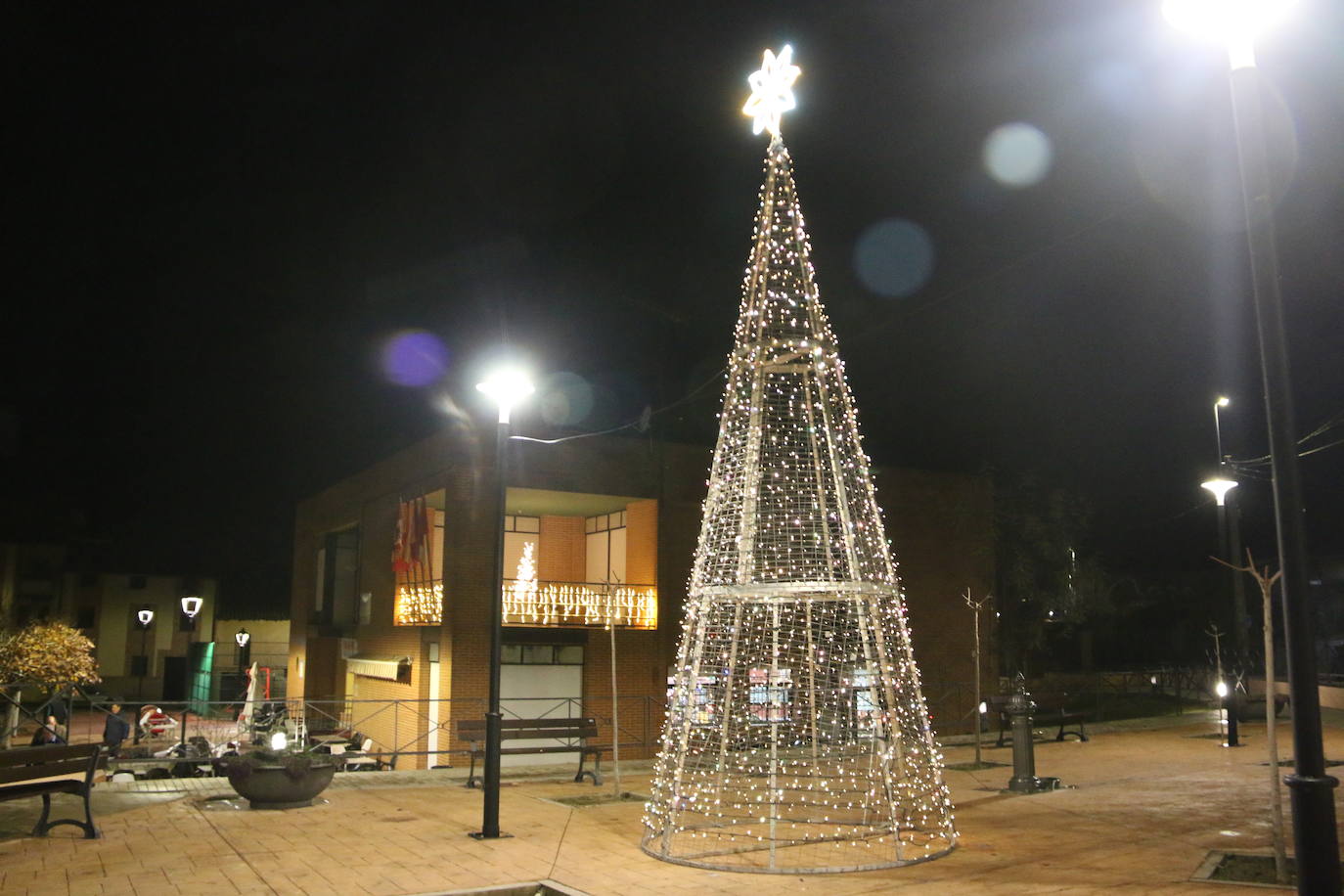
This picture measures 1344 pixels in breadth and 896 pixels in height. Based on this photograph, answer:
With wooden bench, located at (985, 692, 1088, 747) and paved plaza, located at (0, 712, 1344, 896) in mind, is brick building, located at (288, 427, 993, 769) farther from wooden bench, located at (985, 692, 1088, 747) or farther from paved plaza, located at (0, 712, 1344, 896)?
paved plaza, located at (0, 712, 1344, 896)

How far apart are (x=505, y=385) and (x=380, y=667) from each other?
14637mm

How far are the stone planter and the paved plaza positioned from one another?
193mm

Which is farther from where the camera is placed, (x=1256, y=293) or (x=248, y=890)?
(x=248, y=890)

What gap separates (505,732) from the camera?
45.4ft

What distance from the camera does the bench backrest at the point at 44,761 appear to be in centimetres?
903

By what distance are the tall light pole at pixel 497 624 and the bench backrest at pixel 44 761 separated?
12.1 feet

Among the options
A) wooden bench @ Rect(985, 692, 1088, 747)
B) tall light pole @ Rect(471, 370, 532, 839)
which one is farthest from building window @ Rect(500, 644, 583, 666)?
tall light pole @ Rect(471, 370, 532, 839)

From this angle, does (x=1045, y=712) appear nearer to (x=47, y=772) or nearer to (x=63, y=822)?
(x=63, y=822)

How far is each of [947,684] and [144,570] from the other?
49589 mm

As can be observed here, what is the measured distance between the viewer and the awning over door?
21.7 meters

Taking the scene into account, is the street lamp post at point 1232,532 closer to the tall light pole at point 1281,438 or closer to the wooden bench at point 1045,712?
the wooden bench at point 1045,712

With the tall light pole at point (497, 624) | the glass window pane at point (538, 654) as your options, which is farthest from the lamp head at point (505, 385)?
the glass window pane at point (538, 654)

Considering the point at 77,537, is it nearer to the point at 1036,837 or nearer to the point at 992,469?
the point at 992,469

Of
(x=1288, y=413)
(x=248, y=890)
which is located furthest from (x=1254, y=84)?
(x=248, y=890)
